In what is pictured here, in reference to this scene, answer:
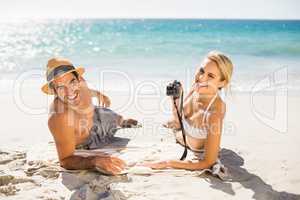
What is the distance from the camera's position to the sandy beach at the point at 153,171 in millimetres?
A: 3619

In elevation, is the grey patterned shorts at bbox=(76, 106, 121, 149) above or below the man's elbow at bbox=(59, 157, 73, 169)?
above

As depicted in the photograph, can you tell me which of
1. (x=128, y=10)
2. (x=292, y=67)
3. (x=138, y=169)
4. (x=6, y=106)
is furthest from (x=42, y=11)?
(x=138, y=169)

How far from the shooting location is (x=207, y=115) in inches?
163

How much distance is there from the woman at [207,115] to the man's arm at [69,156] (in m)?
0.42

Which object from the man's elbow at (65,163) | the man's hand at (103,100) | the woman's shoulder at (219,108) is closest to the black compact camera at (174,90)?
the woman's shoulder at (219,108)

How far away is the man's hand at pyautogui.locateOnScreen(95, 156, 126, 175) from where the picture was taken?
3873 millimetres

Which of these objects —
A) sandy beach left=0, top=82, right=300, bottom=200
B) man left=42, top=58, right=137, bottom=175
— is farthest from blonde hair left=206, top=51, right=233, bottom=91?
man left=42, top=58, right=137, bottom=175

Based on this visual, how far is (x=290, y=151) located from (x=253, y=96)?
301cm

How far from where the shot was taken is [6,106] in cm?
680

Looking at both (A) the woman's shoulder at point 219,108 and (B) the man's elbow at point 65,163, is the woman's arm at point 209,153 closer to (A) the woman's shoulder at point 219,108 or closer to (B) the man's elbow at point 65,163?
(A) the woman's shoulder at point 219,108

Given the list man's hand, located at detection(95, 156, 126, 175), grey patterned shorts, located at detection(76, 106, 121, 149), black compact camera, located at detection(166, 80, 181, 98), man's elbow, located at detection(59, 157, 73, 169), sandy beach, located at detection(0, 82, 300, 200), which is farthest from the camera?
grey patterned shorts, located at detection(76, 106, 121, 149)

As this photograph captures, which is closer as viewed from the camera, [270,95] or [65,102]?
[65,102]

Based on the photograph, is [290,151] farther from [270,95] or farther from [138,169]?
[270,95]

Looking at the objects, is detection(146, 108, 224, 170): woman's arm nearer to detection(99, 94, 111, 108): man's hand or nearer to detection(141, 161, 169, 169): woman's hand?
detection(141, 161, 169, 169): woman's hand
